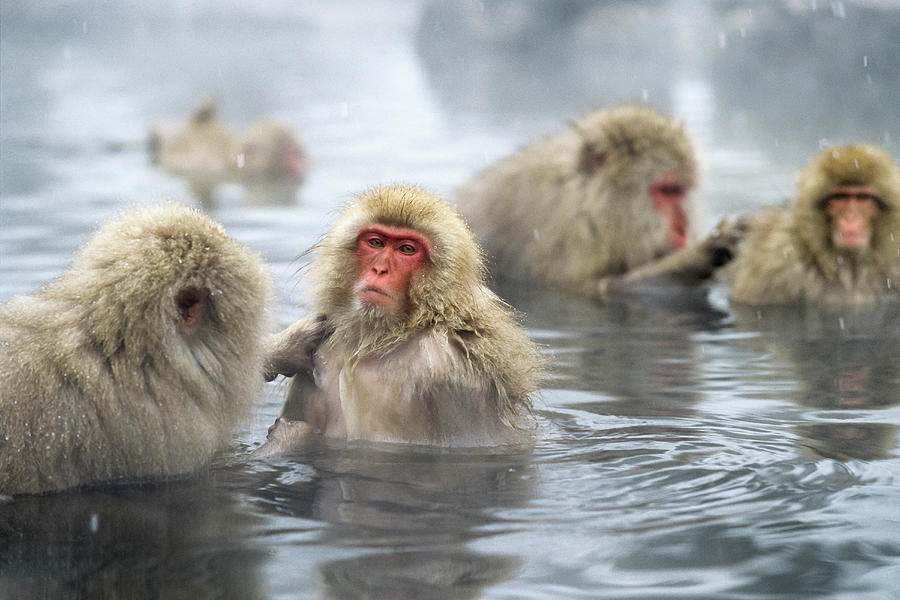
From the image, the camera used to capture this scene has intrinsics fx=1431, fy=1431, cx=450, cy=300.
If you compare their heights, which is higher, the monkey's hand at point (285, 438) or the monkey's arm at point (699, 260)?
the monkey's arm at point (699, 260)

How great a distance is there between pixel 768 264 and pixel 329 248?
145 inches

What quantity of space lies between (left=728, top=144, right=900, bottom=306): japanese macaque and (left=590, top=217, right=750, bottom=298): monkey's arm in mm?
456

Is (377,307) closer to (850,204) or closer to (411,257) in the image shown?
(411,257)

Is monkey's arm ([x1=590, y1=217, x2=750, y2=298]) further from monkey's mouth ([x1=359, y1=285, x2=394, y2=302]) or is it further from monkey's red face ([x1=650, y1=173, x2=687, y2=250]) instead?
monkey's mouth ([x1=359, y1=285, x2=394, y2=302])

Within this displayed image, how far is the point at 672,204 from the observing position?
8758 mm

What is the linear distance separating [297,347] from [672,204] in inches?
176

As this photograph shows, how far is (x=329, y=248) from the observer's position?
4648mm

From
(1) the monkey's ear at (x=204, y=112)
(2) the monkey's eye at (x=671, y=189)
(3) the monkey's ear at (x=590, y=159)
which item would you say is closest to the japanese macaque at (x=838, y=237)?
(2) the monkey's eye at (x=671, y=189)

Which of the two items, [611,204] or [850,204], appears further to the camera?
[611,204]

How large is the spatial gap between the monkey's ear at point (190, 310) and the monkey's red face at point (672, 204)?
4934 millimetres

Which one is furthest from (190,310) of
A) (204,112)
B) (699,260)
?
(204,112)

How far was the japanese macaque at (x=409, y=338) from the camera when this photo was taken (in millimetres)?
4480

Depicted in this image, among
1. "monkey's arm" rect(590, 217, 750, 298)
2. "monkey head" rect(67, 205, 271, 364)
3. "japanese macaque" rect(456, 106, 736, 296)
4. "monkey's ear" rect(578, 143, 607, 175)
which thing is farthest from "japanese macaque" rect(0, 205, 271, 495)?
"monkey's ear" rect(578, 143, 607, 175)

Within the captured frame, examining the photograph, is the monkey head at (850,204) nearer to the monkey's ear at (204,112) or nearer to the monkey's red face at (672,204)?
the monkey's red face at (672,204)
